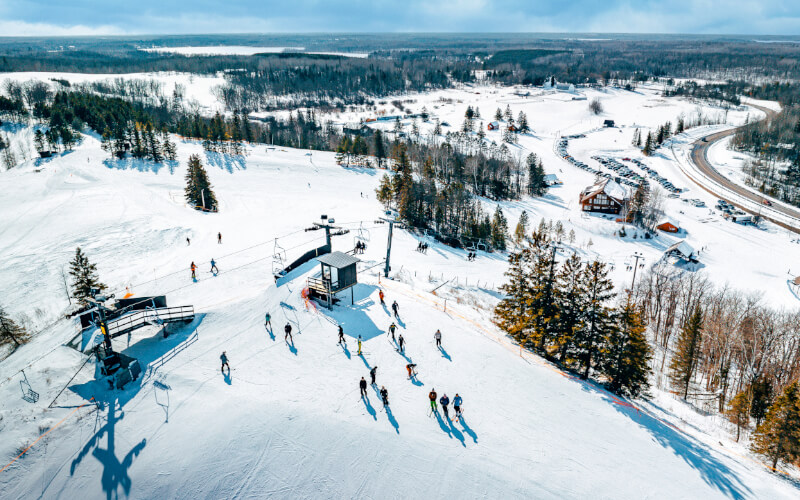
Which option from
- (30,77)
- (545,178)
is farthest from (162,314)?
(30,77)

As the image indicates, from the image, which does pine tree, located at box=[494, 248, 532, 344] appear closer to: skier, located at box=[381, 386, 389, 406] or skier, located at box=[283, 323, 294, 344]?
skier, located at box=[381, 386, 389, 406]

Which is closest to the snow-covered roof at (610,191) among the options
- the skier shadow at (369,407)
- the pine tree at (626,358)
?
the pine tree at (626,358)

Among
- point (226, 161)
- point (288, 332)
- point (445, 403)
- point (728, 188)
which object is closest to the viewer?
point (445, 403)

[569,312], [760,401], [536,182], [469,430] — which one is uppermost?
[569,312]

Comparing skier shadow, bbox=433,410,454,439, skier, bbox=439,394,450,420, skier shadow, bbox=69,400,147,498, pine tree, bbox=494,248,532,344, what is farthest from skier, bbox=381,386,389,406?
pine tree, bbox=494,248,532,344

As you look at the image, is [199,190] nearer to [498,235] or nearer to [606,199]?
[498,235]

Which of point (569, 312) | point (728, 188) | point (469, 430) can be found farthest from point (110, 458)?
point (728, 188)
